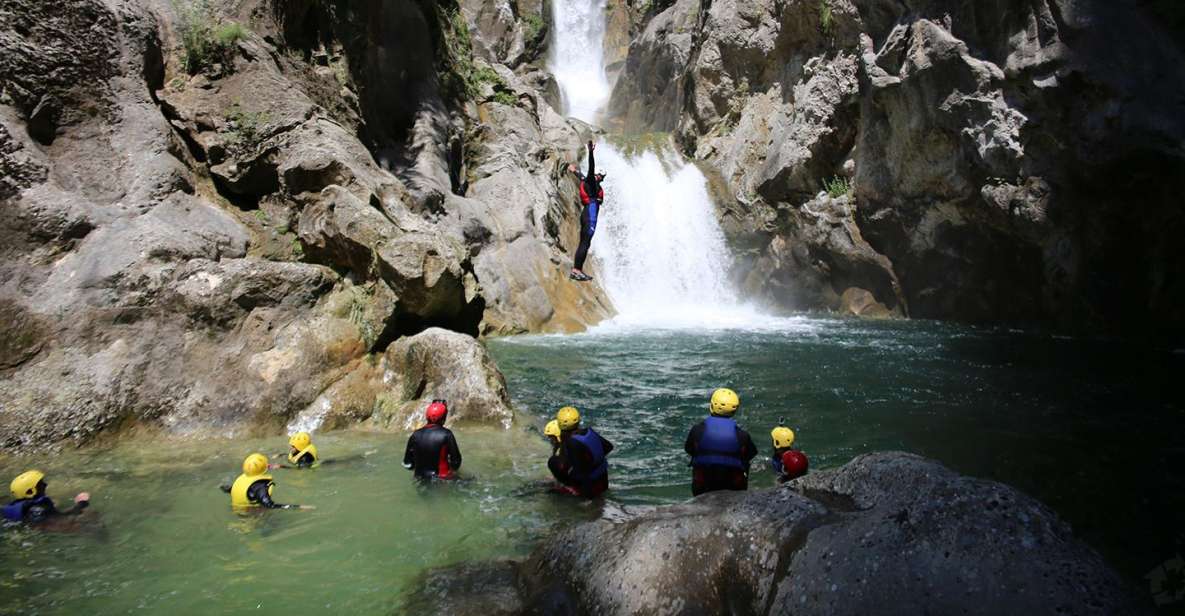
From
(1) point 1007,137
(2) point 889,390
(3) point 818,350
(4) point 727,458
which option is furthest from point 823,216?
(4) point 727,458

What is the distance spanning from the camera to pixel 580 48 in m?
43.6

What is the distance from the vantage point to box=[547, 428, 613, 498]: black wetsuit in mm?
6094

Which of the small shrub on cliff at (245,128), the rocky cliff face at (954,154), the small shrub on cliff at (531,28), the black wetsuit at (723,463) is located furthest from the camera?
the small shrub on cliff at (531,28)

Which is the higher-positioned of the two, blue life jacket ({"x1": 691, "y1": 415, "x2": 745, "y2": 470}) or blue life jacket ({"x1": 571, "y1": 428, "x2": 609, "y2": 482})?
blue life jacket ({"x1": 691, "y1": 415, "x2": 745, "y2": 470})

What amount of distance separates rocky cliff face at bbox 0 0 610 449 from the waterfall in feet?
36.0

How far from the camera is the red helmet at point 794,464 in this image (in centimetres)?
577

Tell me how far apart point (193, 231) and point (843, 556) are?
9.04 m

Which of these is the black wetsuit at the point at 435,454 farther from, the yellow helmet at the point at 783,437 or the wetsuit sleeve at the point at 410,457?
the yellow helmet at the point at 783,437

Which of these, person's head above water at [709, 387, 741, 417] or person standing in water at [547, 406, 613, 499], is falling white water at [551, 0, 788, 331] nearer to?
person standing in water at [547, 406, 613, 499]

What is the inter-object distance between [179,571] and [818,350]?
1287cm

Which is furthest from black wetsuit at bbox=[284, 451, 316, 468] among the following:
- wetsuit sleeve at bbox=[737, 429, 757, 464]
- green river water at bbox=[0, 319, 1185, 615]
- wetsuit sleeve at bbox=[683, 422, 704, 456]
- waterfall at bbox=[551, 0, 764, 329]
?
waterfall at bbox=[551, 0, 764, 329]

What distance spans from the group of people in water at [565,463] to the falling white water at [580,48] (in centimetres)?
3837

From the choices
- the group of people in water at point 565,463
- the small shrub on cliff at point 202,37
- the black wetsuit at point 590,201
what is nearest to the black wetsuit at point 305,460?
the group of people in water at point 565,463

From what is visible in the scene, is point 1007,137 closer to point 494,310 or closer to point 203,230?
point 494,310
